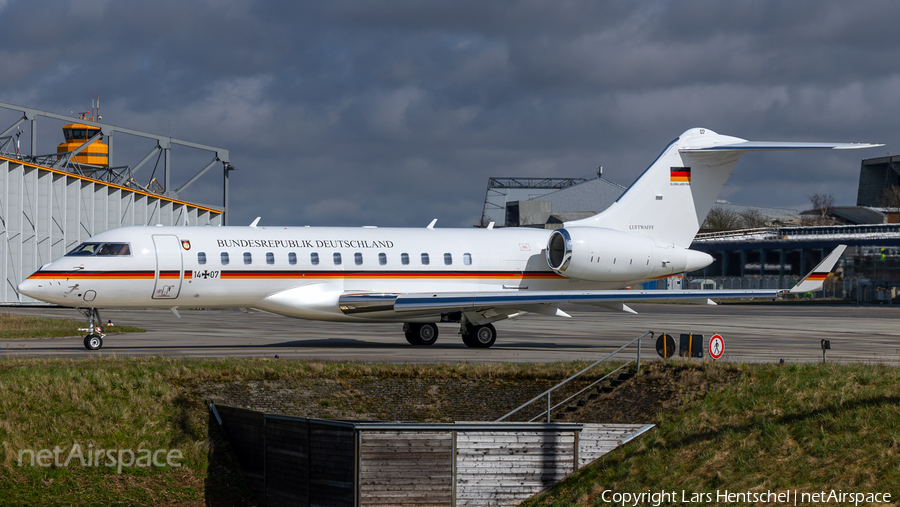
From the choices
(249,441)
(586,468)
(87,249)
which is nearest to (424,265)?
(87,249)

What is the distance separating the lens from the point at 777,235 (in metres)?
116

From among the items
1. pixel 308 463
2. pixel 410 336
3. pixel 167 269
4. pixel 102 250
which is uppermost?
pixel 102 250

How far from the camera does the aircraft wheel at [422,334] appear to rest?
1238 inches

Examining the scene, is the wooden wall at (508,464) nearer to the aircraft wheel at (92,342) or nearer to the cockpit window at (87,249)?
the aircraft wheel at (92,342)

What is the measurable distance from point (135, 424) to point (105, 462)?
1.05m

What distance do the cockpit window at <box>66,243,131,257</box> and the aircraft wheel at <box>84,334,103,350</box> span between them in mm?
2448

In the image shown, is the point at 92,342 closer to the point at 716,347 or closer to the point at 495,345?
the point at 495,345

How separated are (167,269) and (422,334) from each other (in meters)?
8.93

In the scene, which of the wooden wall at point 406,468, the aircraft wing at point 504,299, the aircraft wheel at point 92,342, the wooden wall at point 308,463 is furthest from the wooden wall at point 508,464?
the aircraft wheel at point 92,342

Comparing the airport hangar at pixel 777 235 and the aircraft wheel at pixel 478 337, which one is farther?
the airport hangar at pixel 777 235

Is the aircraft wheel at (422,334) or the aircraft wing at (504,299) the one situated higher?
the aircraft wing at (504,299)

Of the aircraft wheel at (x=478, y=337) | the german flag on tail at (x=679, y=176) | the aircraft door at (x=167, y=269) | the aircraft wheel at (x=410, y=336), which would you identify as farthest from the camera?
the german flag on tail at (x=679, y=176)

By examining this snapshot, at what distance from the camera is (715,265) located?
4813 inches

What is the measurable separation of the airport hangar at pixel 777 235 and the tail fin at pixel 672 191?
44.0 metres
